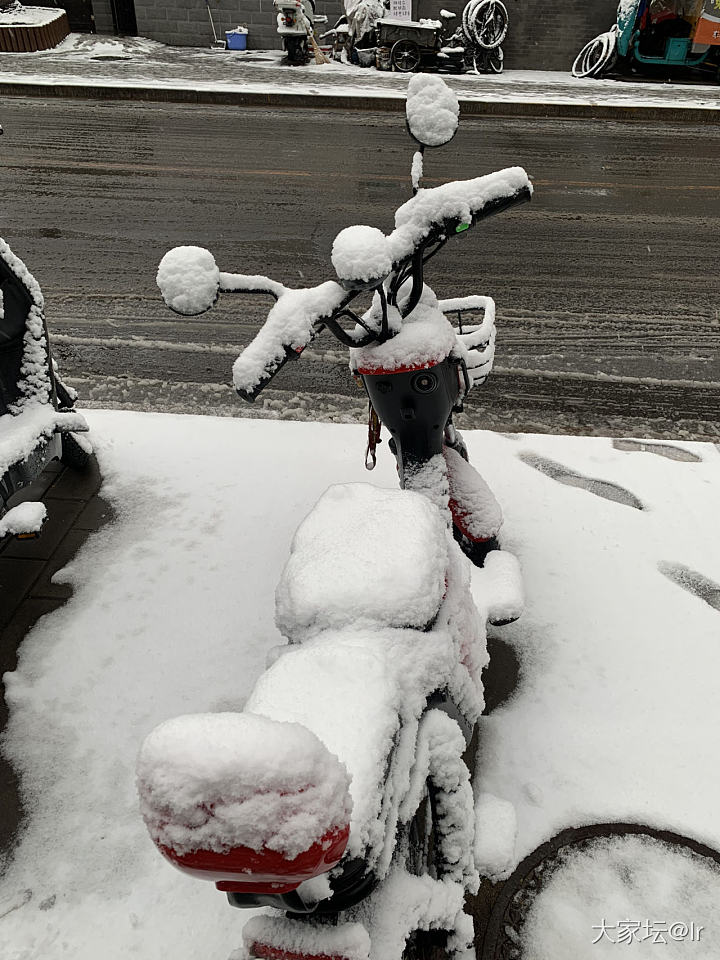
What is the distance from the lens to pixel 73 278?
6234 millimetres

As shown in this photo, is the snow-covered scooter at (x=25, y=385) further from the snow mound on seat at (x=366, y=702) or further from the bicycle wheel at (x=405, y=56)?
the bicycle wheel at (x=405, y=56)

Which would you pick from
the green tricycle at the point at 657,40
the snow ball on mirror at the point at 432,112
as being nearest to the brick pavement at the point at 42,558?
the snow ball on mirror at the point at 432,112

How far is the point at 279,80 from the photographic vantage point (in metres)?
14.7

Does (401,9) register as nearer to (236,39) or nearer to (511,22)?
(511,22)

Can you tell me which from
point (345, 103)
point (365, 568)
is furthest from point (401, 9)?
point (365, 568)

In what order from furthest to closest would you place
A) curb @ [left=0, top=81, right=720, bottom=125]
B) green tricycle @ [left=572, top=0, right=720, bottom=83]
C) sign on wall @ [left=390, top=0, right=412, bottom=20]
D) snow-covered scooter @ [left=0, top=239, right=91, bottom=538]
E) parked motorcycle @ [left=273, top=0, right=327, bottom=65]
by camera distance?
parked motorcycle @ [left=273, top=0, right=327, bottom=65], sign on wall @ [left=390, top=0, right=412, bottom=20], green tricycle @ [left=572, top=0, right=720, bottom=83], curb @ [left=0, top=81, right=720, bottom=125], snow-covered scooter @ [left=0, top=239, right=91, bottom=538]

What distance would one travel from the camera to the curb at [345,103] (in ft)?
43.3

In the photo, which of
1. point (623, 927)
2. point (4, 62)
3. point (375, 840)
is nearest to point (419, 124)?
point (375, 840)

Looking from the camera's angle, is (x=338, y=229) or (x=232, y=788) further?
(x=338, y=229)

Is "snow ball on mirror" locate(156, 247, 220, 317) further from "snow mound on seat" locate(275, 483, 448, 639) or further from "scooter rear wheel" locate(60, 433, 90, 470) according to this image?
"scooter rear wheel" locate(60, 433, 90, 470)

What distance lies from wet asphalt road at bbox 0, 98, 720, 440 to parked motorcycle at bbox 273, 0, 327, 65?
4.75m

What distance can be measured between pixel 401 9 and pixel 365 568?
17.4 m

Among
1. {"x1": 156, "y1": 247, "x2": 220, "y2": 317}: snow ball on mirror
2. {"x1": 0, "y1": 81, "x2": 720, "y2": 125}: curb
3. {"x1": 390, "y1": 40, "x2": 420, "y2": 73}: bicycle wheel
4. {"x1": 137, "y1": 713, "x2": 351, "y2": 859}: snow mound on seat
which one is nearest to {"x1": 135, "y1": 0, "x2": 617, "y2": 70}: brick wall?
{"x1": 390, "y1": 40, "x2": 420, "y2": 73}: bicycle wheel

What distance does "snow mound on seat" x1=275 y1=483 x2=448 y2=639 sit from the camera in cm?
166
